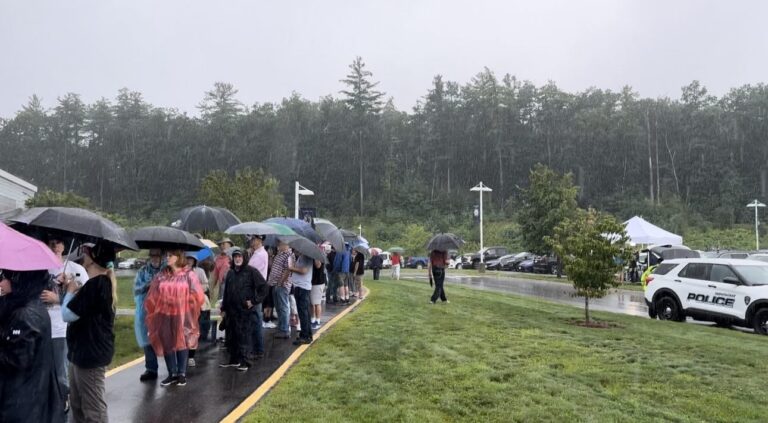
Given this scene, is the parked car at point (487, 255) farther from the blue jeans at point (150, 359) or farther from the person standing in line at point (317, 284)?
the blue jeans at point (150, 359)

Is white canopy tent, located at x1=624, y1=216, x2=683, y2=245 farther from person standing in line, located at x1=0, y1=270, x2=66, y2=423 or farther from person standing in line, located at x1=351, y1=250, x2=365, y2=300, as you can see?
person standing in line, located at x1=0, y1=270, x2=66, y2=423

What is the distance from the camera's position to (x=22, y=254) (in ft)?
13.0

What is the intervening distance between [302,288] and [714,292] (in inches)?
401

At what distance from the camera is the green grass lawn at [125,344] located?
9.64 meters

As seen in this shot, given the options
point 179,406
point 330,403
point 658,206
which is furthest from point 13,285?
point 658,206

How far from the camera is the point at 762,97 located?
8212 cm

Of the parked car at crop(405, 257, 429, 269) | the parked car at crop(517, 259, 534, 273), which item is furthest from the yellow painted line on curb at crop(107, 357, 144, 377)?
the parked car at crop(405, 257, 429, 269)

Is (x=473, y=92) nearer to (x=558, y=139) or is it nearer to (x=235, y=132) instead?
(x=558, y=139)

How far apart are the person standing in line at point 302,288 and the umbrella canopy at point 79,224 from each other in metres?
4.02

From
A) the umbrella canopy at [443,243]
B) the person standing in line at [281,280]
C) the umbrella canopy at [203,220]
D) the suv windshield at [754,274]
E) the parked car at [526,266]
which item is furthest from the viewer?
the parked car at [526,266]

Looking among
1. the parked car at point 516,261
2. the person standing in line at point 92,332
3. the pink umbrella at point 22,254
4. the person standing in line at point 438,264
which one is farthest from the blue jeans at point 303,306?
the parked car at point 516,261

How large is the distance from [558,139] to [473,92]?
1446 cm

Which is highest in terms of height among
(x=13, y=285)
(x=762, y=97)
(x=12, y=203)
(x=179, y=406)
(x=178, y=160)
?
(x=762, y=97)

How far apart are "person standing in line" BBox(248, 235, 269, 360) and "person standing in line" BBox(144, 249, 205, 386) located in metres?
0.94
